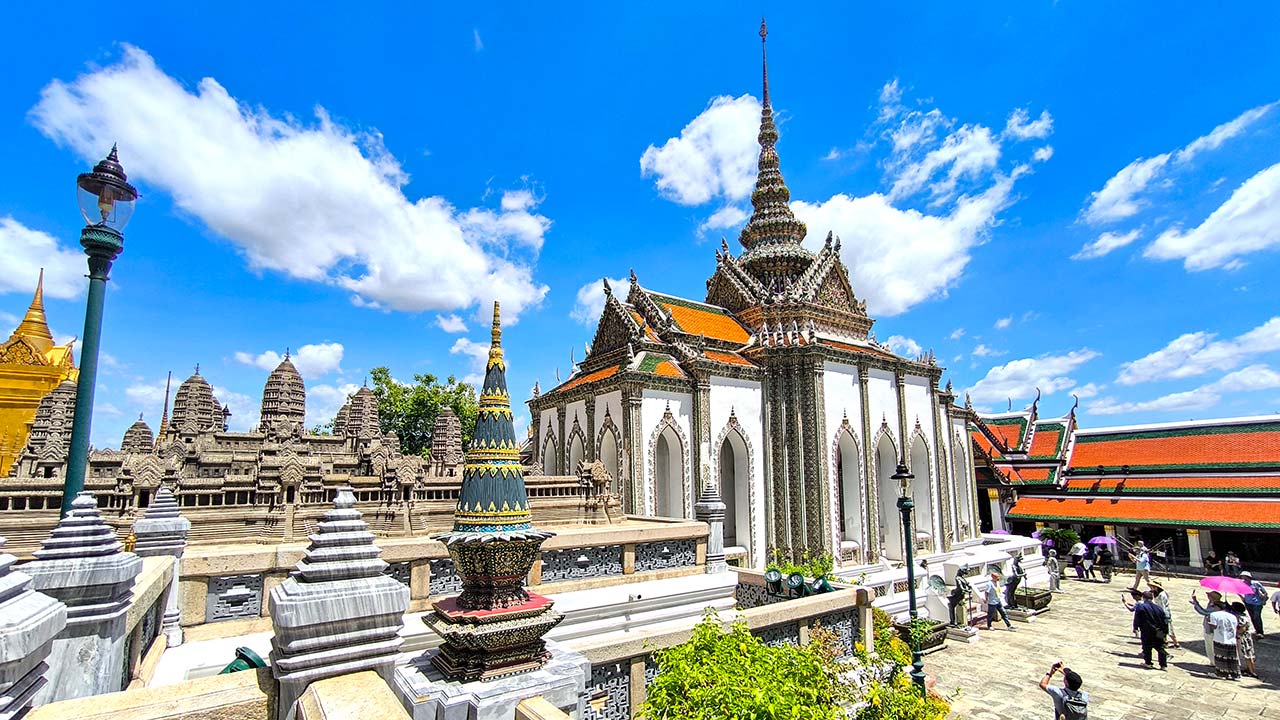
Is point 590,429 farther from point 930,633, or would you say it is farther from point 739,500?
point 930,633

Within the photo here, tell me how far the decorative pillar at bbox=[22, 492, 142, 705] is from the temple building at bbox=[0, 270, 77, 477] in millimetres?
27117

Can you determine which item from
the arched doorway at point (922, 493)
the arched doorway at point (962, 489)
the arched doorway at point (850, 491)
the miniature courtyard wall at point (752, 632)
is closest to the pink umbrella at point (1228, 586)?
the miniature courtyard wall at point (752, 632)

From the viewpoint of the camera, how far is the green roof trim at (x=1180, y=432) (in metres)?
27.9

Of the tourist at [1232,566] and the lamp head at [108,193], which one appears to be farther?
the tourist at [1232,566]

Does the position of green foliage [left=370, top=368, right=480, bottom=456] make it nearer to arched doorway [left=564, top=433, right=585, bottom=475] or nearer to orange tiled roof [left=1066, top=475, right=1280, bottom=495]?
arched doorway [left=564, top=433, right=585, bottom=475]

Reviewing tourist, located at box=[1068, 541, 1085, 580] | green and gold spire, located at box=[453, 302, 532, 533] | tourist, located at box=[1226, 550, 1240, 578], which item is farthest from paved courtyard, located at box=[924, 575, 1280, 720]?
green and gold spire, located at box=[453, 302, 532, 533]

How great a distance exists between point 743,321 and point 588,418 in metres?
10.1

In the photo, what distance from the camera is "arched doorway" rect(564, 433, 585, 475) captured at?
23.5 metres

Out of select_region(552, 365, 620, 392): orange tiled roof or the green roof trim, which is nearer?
select_region(552, 365, 620, 392): orange tiled roof

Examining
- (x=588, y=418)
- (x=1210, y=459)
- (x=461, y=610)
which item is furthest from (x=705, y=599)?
(x=1210, y=459)

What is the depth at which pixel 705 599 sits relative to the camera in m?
11.6

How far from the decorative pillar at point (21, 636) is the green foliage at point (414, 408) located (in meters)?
42.5

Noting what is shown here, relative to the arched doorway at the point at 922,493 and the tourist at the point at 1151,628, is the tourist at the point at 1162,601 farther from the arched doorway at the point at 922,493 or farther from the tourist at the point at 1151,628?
the arched doorway at the point at 922,493

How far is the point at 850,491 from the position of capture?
2452cm
